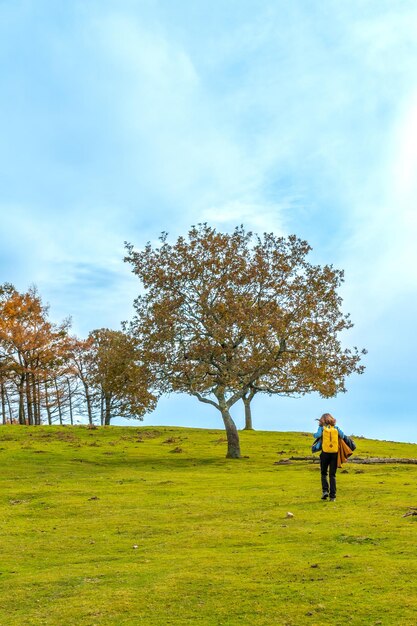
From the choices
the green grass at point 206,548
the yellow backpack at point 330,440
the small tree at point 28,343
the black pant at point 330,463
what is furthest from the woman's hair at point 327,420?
the small tree at point 28,343

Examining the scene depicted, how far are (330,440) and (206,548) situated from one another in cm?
798

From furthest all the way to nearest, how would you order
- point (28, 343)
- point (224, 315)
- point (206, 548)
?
point (28, 343) → point (224, 315) → point (206, 548)

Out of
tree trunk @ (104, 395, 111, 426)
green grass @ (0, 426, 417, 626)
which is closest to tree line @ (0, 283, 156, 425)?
tree trunk @ (104, 395, 111, 426)

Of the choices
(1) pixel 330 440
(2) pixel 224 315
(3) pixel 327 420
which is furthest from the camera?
(2) pixel 224 315

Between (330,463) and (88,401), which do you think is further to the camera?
(88,401)

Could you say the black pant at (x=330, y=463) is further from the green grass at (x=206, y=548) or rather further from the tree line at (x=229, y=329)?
the tree line at (x=229, y=329)

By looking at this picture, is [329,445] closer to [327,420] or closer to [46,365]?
[327,420]

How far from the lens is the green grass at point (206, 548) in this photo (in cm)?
1088

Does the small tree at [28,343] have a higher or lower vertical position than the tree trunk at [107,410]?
higher

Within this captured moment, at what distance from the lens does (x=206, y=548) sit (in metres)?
15.5

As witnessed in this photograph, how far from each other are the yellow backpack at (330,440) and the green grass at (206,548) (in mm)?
1906

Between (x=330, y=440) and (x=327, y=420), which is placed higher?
(x=327, y=420)

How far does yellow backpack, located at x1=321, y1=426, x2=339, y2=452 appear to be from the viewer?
72.4ft

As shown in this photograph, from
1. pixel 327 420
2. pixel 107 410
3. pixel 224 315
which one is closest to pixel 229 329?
pixel 224 315
